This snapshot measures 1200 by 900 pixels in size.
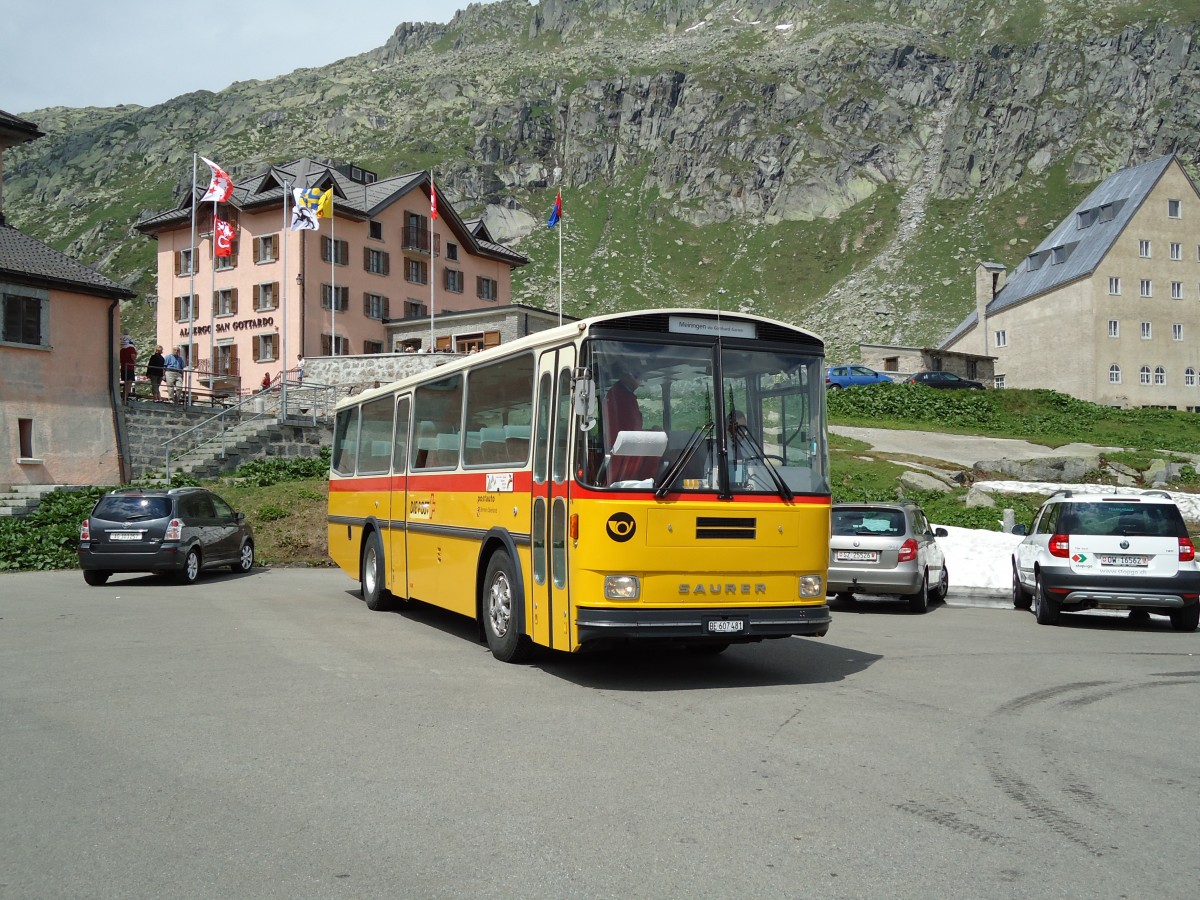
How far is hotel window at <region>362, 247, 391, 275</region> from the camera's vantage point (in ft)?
205

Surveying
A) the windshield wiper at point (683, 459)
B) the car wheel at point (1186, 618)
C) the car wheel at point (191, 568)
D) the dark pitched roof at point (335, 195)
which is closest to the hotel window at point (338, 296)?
the dark pitched roof at point (335, 195)

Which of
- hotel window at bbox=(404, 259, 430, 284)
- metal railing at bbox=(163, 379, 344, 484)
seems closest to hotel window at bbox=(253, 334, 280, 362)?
hotel window at bbox=(404, 259, 430, 284)

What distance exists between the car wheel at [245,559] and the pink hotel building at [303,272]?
3346cm

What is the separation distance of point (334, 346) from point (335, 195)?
9.28 metres

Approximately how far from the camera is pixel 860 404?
148ft

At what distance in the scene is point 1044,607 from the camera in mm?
14734

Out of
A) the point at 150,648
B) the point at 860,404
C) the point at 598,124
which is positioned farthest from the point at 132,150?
→ the point at 150,648

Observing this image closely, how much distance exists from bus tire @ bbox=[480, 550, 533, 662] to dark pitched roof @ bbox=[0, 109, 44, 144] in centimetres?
3046

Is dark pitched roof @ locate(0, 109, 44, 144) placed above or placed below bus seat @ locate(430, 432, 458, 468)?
→ above

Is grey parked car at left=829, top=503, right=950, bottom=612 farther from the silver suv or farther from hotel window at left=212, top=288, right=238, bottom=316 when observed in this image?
hotel window at left=212, top=288, right=238, bottom=316

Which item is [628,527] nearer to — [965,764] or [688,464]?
[688,464]

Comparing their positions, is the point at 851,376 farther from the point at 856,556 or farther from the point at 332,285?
the point at 856,556

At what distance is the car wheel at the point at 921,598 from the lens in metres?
16.6

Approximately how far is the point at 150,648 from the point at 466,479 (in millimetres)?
3651
